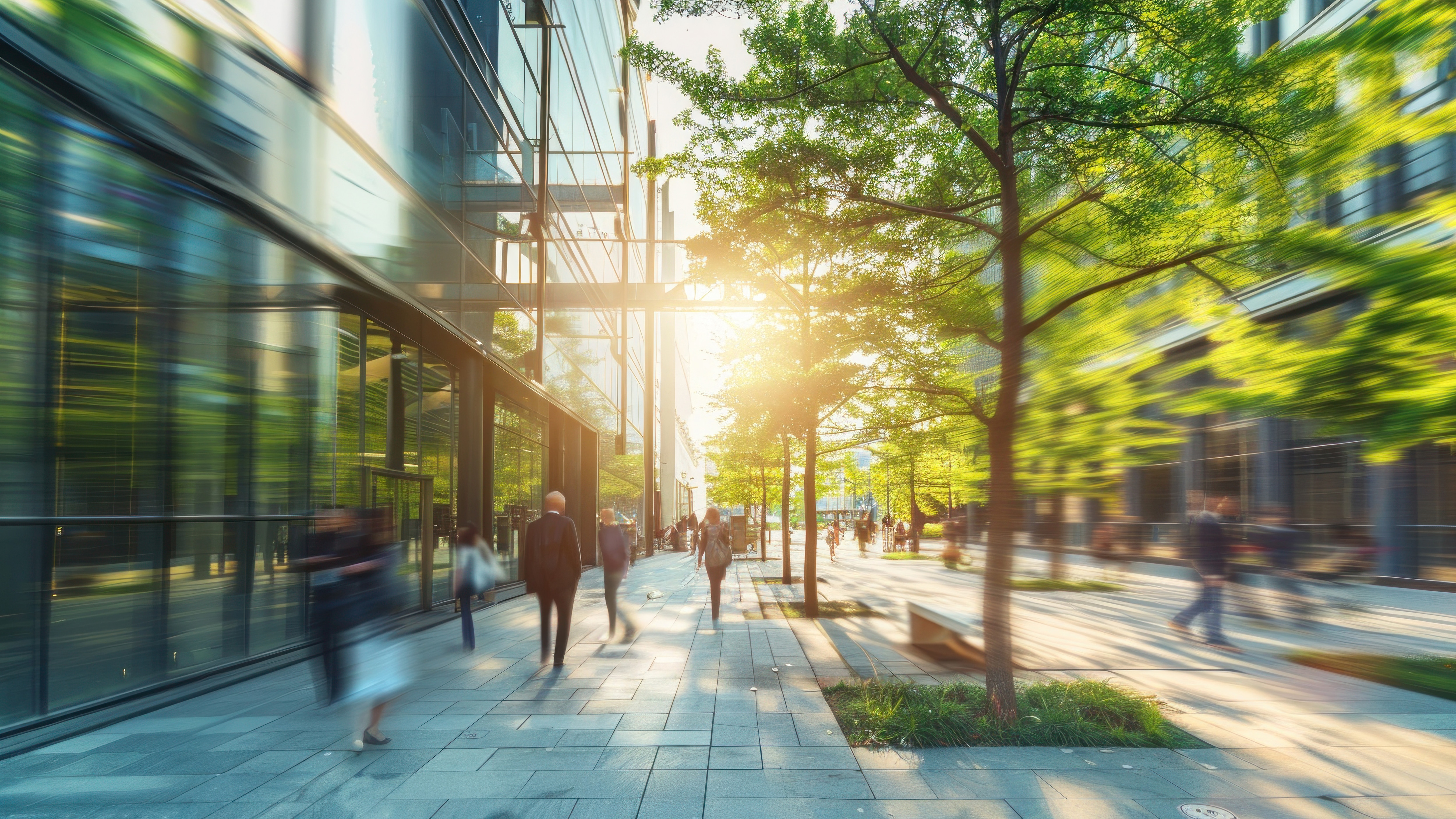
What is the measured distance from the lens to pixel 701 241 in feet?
26.6

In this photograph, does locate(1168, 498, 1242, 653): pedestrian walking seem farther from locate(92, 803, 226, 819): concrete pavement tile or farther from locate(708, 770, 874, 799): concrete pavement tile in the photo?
locate(92, 803, 226, 819): concrete pavement tile

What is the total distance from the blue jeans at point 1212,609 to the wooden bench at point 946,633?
3.35 metres

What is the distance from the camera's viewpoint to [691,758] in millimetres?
5379

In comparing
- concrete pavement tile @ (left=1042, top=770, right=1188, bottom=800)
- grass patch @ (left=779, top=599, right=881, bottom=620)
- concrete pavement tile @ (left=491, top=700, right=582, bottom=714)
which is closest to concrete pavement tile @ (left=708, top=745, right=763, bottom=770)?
concrete pavement tile @ (left=1042, top=770, right=1188, bottom=800)

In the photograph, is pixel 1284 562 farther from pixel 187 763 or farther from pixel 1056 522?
pixel 187 763

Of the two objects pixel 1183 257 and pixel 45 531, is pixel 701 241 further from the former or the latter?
pixel 45 531

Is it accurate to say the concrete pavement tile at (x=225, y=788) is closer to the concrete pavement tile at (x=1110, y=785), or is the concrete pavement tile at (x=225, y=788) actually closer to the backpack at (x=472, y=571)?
the backpack at (x=472, y=571)

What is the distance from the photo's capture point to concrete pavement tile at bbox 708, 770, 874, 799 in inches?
184

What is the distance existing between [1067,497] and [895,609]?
8.71 m

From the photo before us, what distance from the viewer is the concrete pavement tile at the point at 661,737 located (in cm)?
573

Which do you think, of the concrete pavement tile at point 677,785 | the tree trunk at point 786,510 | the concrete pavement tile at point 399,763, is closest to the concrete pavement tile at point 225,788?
the concrete pavement tile at point 399,763

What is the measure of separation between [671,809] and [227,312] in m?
6.93

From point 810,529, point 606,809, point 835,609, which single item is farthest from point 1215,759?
point 835,609

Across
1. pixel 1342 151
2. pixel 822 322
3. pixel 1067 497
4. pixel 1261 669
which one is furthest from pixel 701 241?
pixel 1261 669
